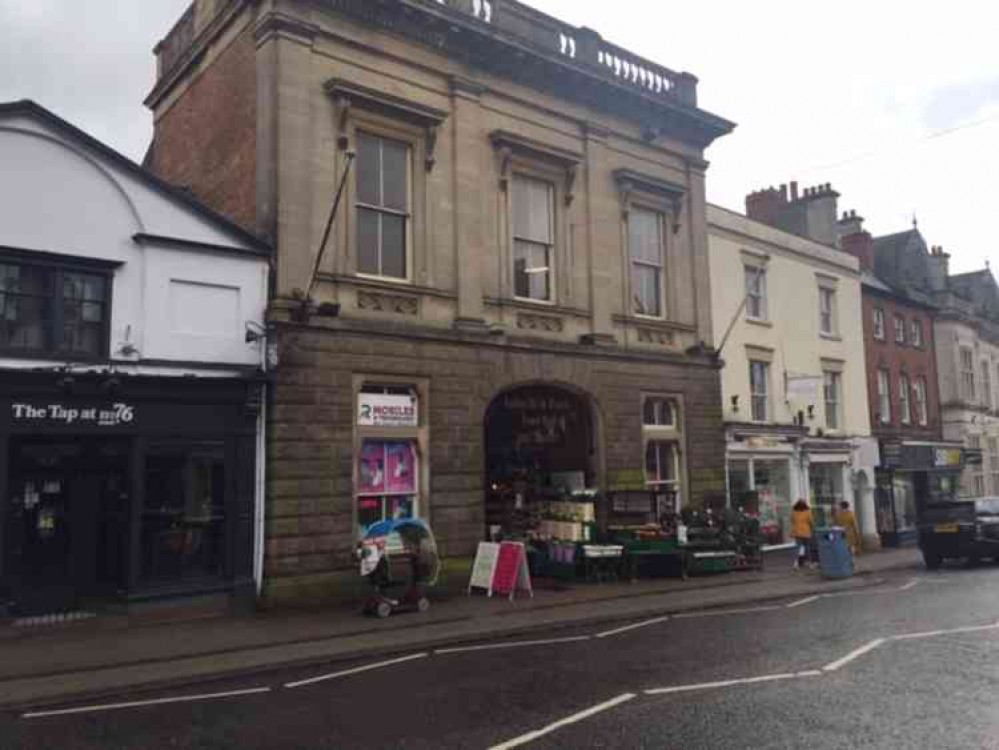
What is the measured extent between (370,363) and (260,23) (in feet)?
20.6

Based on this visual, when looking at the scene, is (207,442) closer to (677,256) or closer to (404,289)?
(404,289)

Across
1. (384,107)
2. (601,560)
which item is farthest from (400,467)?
(384,107)

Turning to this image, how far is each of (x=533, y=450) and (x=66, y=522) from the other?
1033 cm

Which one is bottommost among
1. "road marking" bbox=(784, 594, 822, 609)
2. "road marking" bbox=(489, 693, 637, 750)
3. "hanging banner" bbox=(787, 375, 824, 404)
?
"road marking" bbox=(784, 594, 822, 609)

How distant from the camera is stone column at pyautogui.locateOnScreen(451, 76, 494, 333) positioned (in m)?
16.8

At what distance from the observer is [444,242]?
54.9 ft

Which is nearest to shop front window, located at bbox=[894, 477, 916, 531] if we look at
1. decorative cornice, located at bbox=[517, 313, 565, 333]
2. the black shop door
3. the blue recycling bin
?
the blue recycling bin

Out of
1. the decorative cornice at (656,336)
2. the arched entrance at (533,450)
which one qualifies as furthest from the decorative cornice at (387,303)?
the decorative cornice at (656,336)

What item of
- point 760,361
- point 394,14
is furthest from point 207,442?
point 760,361

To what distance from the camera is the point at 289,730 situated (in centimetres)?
711

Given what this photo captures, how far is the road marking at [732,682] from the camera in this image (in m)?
8.02

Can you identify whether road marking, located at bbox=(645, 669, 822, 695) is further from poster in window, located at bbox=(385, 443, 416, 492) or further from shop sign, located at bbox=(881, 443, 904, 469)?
shop sign, located at bbox=(881, 443, 904, 469)

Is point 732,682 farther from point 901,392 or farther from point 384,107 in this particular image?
point 901,392

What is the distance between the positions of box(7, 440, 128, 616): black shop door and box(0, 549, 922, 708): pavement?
35.2 inches
